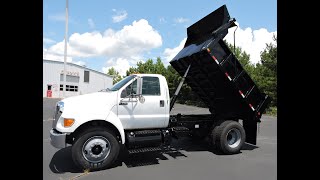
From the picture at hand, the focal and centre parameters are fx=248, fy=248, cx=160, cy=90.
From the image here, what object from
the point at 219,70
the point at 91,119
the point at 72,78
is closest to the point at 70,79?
the point at 72,78

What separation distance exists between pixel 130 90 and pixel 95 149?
164 cm

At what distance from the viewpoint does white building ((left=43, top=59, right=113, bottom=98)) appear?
4860 cm

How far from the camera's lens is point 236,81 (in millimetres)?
7148

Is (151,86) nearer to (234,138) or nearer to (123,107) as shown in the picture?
(123,107)

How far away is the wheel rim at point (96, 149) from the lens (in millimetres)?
5512

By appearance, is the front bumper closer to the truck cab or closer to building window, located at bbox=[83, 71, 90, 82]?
the truck cab

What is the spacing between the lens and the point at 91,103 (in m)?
5.76

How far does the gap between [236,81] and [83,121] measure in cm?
434

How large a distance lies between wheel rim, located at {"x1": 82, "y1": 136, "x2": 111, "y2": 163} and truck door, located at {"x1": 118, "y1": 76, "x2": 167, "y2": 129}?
68 centimetres

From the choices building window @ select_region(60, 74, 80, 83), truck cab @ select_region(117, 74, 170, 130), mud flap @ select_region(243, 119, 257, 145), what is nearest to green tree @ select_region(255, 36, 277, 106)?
mud flap @ select_region(243, 119, 257, 145)

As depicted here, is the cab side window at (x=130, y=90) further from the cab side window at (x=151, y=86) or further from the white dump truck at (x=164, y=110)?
the cab side window at (x=151, y=86)

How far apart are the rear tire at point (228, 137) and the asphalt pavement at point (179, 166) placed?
0.70 feet

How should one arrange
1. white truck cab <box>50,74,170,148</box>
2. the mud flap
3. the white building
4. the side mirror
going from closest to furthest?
white truck cab <box>50,74,170,148</box>
the side mirror
the mud flap
the white building
